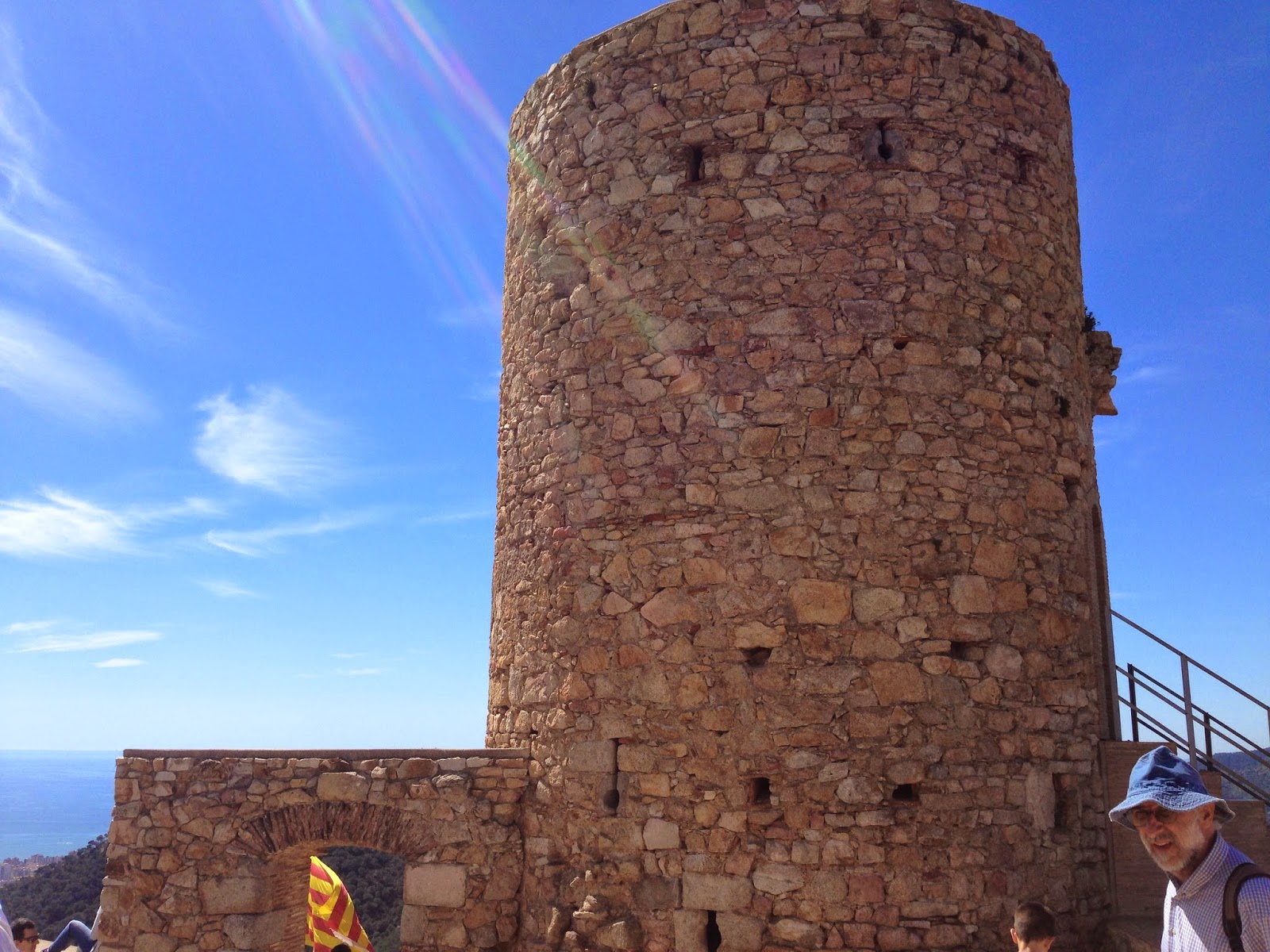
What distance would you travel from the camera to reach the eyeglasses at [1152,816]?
3.06 meters

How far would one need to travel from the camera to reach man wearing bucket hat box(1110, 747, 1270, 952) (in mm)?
2814

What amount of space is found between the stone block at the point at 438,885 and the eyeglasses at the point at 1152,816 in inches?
205

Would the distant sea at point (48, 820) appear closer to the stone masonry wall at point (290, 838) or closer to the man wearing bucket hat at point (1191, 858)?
the stone masonry wall at point (290, 838)

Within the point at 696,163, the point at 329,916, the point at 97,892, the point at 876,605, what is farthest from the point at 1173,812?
the point at 97,892

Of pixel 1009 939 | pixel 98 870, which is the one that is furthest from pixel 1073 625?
pixel 98 870

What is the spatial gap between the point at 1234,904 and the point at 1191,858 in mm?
216

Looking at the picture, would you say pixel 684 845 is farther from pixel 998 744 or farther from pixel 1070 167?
pixel 1070 167

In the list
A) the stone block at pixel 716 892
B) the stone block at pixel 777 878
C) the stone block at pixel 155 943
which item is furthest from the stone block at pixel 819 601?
the stone block at pixel 155 943

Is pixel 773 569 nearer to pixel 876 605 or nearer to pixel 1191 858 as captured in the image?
pixel 876 605

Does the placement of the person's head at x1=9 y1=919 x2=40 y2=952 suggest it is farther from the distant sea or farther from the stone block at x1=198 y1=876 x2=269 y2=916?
the distant sea

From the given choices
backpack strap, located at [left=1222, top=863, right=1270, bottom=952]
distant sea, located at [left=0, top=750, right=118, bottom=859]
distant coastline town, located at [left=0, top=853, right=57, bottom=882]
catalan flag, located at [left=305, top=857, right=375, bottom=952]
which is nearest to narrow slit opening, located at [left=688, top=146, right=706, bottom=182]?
backpack strap, located at [left=1222, top=863, right=1270, bottom=952]

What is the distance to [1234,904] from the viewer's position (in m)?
2.83

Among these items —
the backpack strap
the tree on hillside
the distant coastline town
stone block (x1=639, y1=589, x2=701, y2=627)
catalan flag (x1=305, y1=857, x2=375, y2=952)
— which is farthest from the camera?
the distant coastline town

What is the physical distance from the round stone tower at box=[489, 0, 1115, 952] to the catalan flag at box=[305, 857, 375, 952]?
17.0 feet
